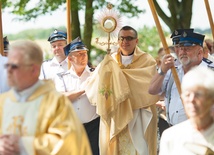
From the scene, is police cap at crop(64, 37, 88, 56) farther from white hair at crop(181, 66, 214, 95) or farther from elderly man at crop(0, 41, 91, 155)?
white hair at crop(181, 66, 214, 95)

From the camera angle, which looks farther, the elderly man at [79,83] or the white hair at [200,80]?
the elderly man at [79,83]

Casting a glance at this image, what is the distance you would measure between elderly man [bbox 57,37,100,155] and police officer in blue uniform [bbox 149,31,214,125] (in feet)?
4.62

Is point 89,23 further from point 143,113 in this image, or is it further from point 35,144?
point 35,144

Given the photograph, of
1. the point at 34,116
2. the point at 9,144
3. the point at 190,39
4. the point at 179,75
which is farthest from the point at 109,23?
the point at 9,144

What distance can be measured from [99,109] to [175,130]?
3.68m

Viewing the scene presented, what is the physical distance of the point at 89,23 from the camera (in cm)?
1755

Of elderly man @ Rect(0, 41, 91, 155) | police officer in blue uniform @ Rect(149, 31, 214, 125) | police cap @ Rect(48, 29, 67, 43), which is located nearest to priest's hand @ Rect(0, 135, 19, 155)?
elderly man @ Rect(0, 41, 91, 155)

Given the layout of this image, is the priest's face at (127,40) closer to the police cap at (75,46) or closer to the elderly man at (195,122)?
the police cap at (75,46)

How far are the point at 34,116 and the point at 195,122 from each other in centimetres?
114

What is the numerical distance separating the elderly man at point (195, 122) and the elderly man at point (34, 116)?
2.05 feet

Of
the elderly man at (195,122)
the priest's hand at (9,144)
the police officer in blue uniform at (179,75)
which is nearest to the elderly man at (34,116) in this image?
the priest's hand at (9,144)

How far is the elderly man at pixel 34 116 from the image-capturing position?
19.3 feet

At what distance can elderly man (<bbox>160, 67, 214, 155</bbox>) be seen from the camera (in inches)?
225

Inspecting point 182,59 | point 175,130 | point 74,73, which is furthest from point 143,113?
point 175,130
